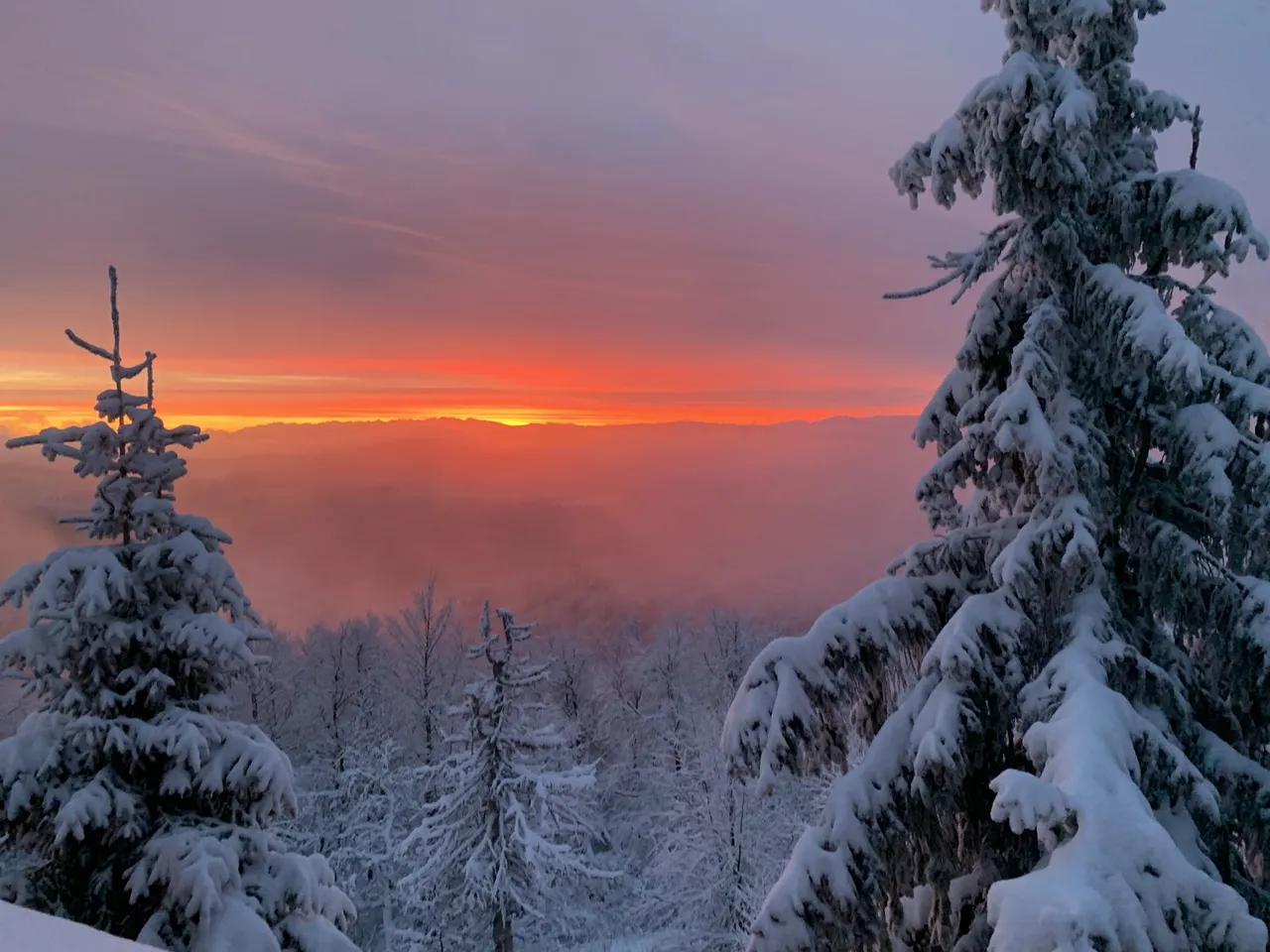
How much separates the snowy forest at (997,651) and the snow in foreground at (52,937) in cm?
278

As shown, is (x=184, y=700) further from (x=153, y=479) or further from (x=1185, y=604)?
(x=1185, y=604)

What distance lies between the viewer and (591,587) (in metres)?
88.1

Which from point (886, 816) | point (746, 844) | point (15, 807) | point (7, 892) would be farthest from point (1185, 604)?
point (746, 844)

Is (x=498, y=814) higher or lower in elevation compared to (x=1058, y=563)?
lower

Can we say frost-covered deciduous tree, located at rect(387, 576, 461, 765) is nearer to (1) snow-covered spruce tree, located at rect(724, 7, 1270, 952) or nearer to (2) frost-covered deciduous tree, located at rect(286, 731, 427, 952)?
(2) frost-covered deciduous tree, located at rect(286, 731, 427, 952)

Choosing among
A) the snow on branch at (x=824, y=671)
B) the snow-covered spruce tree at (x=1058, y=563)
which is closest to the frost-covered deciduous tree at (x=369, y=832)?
→ the snow on branch at (x=824, y=671)

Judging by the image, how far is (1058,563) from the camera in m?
4.28

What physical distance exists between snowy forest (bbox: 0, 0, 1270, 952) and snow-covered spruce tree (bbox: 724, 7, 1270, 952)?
0.02m

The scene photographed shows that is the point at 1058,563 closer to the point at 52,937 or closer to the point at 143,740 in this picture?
the point at 52,937

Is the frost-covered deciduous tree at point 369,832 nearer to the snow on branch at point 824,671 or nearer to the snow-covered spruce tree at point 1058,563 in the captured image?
the snow on branch at point 824,671

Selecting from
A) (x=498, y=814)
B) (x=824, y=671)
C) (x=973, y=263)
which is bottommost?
(x=498, y=814)

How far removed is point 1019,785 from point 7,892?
8439 mm

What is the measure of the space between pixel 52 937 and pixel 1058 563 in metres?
4.55

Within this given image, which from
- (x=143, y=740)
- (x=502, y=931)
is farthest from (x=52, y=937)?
(x=502, y=931)
